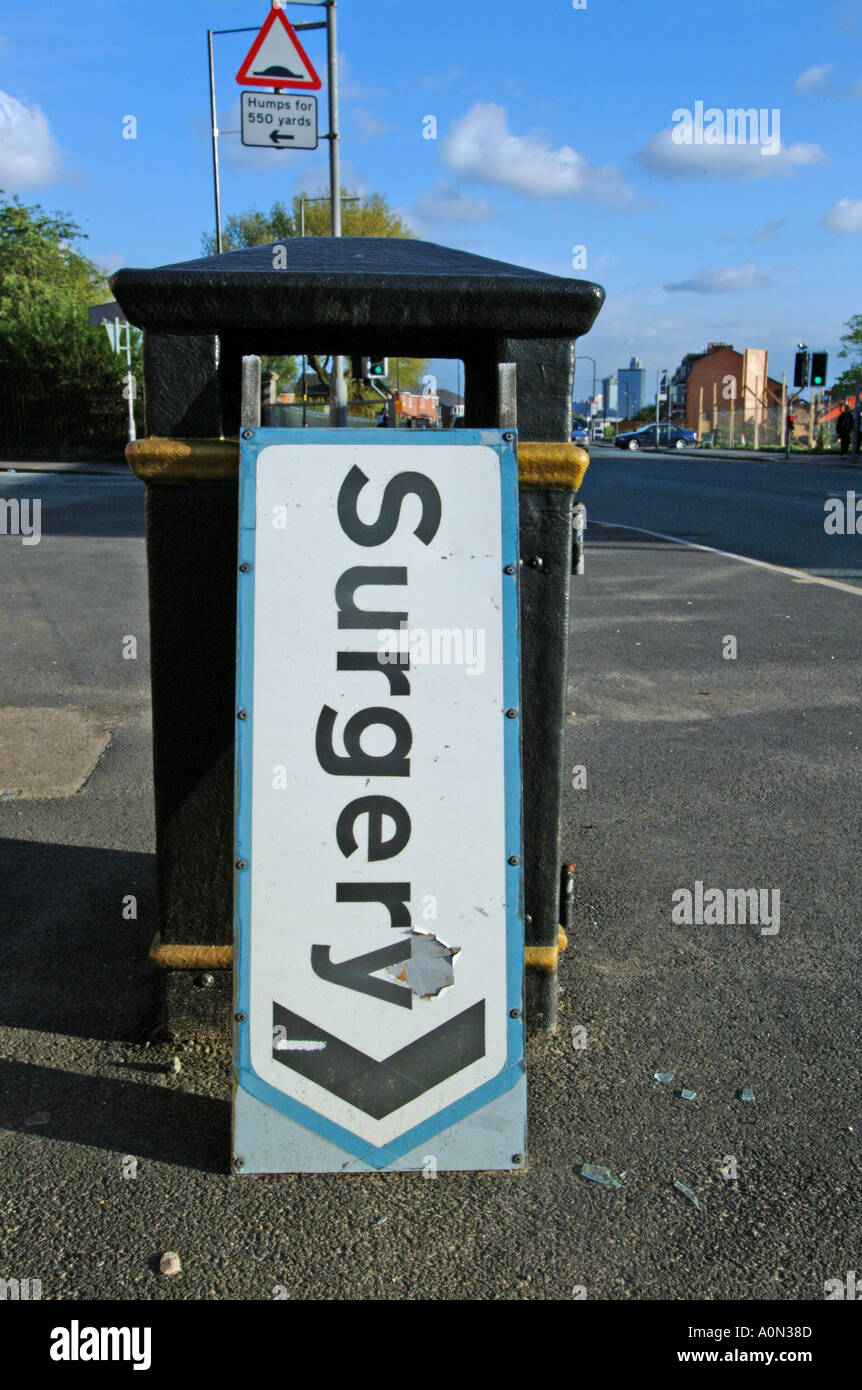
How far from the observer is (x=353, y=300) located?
2.56 metres

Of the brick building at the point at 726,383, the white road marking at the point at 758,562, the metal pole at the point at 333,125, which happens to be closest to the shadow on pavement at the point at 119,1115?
the white road marking at the point at 758,562

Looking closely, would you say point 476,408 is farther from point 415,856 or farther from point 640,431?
point 640,431

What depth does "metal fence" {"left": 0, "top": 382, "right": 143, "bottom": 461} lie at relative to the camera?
35.8 metres

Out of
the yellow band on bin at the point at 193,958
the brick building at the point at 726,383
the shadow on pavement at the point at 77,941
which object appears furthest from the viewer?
the brick building at the point at 726,383

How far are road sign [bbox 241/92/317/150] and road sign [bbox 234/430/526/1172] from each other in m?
9.84

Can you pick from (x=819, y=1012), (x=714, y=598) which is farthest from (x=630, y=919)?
(x=714, y=598)

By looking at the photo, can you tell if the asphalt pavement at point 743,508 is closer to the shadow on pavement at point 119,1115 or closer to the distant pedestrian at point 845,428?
the shadow on pavement at point 119,1115

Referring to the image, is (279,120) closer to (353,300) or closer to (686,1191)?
(353,300)

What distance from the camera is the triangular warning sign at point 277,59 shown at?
1044cm

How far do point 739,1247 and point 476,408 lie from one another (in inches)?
86.9

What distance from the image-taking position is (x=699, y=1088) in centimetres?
275

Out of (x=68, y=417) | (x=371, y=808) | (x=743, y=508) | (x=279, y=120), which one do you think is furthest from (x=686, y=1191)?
(x=68, y=417)

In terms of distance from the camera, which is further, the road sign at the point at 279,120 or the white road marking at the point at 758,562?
the road sign at the point at 279,120

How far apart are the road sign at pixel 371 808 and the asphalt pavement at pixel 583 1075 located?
18 cm
